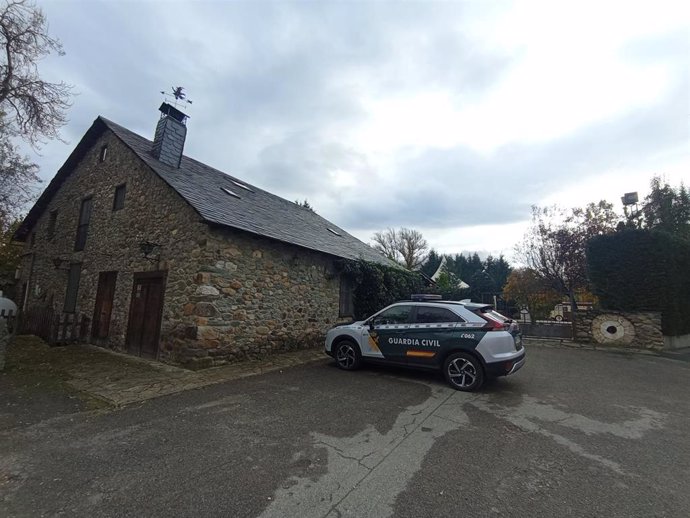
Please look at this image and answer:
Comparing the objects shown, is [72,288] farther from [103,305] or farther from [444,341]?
[444,341]

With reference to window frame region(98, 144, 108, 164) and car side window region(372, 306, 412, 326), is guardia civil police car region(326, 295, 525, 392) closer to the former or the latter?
car side window region(372, 306, 412, 326)

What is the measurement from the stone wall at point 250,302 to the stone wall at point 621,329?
9498 mm

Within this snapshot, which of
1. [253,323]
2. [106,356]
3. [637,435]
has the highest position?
[253,323]

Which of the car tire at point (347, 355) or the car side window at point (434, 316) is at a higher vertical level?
the car side window at point (434, 316)

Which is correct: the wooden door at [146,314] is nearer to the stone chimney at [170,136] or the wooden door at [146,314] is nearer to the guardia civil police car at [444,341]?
the stone chimney at [170,136]

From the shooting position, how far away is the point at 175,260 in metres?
8.16

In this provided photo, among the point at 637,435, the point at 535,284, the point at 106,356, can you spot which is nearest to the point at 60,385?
the point at 106,356

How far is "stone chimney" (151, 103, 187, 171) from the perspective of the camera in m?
10.5

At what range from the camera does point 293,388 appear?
5.88 meters

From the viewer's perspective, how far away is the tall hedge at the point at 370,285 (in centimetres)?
1207

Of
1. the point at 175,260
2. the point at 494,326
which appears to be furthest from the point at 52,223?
the point at 494,326

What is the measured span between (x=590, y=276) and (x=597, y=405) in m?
8.95

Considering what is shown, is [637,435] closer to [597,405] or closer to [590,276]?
[597,405]

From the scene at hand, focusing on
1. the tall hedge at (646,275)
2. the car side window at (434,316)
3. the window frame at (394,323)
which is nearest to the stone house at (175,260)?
the window frame at (394,323)
